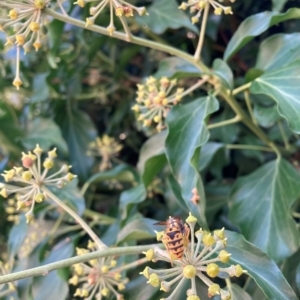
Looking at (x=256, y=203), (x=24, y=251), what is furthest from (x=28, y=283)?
(x=256, y=203)

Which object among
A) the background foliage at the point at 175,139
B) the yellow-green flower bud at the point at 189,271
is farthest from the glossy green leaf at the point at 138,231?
the yellow-green flower bud at the point at 189,271

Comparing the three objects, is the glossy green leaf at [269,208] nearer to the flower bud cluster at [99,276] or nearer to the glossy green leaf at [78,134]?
the flower bud cluster at [99,276]

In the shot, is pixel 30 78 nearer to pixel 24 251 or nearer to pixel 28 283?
pixel 24 251

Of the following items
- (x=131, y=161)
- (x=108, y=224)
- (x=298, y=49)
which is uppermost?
(x=298, y=49)

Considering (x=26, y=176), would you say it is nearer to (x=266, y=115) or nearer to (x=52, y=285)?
(x=52, y=285)

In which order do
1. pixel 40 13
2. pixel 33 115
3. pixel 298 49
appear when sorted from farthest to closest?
pixel 33 115
pixel 298 49
pixel 40 13

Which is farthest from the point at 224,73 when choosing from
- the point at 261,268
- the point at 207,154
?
the point at 261,268

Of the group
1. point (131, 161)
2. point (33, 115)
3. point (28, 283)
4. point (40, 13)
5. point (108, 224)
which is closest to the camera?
point (40, 13)
